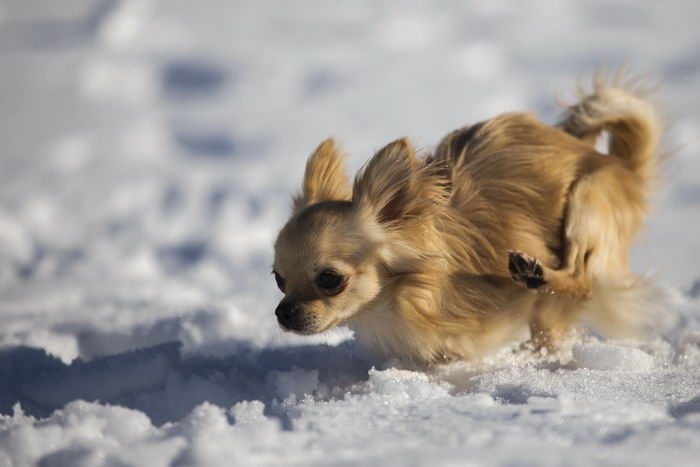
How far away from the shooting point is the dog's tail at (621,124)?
13.1ft

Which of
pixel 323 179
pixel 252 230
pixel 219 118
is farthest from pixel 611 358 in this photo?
pixel 219 118

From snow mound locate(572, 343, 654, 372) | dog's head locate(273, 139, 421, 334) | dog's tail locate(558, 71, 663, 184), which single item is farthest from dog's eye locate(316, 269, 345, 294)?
dog's tail locate(558, 71, 663, 184)

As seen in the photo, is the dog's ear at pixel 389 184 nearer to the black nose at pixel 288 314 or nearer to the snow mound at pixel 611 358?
the black nose at pixel 288 314

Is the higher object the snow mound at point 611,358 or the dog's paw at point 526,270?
the dog's paw at point 526,270

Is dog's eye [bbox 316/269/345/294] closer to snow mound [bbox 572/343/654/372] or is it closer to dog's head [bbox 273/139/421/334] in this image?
dog's head [bbox 273/139/421/334]

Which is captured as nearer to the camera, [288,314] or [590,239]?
[288,314]

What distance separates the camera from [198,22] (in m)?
10.2

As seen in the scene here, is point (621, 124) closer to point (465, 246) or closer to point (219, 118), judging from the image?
point (465, 246)

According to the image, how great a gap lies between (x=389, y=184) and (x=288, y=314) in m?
0.73

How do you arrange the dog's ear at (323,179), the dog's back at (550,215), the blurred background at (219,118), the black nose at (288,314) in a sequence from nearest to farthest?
the black nose at (288,314) → the dog's back at (550,215) → the dog's ear at (323,179) → the blurred background at (219,118)

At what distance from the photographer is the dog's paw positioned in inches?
127

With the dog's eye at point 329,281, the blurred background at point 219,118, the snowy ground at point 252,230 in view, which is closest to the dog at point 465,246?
the dog's eye at point 329,281

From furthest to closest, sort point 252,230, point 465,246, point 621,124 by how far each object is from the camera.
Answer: point 252,230, point 621,124, point 465,246

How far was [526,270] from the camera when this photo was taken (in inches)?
128
